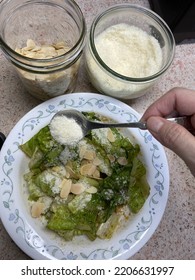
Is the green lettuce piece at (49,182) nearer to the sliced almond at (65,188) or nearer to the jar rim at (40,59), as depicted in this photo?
the sliced almond at (65,188)

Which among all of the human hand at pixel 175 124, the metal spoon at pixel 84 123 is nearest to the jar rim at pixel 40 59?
the metal spoon at pixel 84 123

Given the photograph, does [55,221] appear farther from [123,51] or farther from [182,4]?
[182,4]

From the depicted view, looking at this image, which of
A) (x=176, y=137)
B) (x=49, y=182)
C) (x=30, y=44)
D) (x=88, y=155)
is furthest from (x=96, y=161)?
(x=30, y=44)

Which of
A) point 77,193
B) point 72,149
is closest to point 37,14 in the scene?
point 72,149

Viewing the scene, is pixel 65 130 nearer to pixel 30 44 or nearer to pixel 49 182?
pixel 49 182

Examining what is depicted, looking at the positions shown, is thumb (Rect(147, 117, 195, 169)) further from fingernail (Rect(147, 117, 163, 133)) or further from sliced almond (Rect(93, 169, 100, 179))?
sliced almond (Rect(93, 169, 100, 179))
